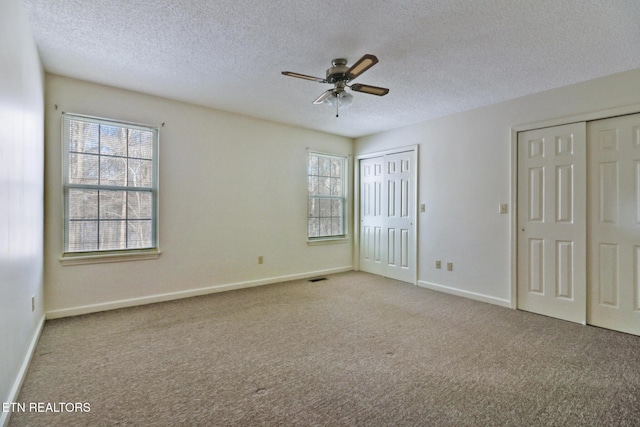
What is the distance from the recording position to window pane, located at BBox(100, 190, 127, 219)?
3.36m

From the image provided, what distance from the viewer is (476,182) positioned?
3.91 meters

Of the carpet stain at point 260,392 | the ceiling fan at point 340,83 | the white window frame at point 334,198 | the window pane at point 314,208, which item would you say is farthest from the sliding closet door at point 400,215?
the carpet stain at point 260,392

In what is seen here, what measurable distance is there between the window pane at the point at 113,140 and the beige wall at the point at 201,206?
0.50ft

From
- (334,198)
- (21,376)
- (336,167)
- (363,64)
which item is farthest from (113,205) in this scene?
(336,167)

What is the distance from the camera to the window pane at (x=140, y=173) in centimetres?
352

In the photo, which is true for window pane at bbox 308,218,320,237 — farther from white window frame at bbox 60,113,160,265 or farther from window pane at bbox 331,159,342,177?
white window frame at bbox 60,113,160,265

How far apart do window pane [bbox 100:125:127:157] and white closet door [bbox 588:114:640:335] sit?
16.5ft

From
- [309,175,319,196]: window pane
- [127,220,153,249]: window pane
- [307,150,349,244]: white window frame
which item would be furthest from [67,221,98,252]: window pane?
[309,175,319,196]: window pane

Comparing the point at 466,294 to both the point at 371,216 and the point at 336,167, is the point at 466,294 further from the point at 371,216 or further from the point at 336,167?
the point at 336,167

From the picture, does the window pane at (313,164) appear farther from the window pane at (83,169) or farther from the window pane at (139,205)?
the window pane at (83,169)

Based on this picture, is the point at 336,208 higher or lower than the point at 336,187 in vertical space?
lower

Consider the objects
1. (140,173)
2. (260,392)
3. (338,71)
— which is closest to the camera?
(260,392)

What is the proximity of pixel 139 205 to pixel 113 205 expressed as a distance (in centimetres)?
26

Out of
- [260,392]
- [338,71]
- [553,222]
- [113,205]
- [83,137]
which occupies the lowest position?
[260,392]
